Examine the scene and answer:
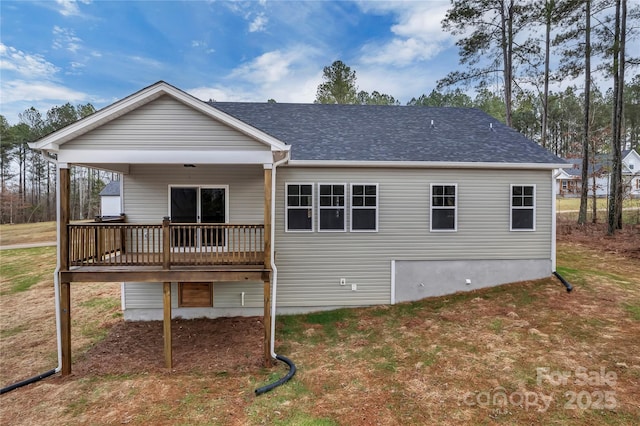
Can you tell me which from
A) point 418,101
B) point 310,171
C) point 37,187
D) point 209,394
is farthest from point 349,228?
point 37,187

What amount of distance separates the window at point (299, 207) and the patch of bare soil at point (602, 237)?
1279cm

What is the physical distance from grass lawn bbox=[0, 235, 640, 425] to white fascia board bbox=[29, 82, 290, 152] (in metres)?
4.53

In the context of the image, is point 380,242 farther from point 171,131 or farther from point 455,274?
point 171,131

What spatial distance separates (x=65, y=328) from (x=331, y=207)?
6.45 m

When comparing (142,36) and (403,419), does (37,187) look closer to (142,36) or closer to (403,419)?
(142,36)

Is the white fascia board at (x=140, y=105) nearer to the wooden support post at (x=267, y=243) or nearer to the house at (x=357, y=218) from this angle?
the wooden support post at (x=267, y=243)

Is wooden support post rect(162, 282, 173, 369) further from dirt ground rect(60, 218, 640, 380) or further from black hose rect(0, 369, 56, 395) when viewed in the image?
black hose rect(0, 369, 56, 395)

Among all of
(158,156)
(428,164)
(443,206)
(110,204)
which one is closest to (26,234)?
(110,204)

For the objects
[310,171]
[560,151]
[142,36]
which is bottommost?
[310,171]

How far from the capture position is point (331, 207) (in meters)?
8.41

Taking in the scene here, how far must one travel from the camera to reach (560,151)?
132 feet

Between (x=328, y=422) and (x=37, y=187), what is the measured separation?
4771 centimetres

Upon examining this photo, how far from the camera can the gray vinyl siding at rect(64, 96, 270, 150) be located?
6.16 meters

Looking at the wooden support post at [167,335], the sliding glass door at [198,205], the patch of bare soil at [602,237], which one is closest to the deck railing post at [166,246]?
the wooden support post at [167,335]
